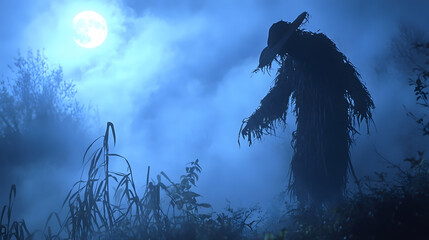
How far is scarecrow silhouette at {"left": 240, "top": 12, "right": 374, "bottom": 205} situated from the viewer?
4355mm

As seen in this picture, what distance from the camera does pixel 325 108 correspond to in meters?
4.39

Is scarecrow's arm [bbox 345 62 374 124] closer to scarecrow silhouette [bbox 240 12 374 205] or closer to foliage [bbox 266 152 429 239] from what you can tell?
scarecrow silhouette [bbox 240 12 374 205]

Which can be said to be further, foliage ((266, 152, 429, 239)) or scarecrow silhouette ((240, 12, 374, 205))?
scarecrow silhouette ((240, 12, 374, 205))

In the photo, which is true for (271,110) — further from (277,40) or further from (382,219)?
(382,219)

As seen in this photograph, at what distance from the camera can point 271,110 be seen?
5.17 metres

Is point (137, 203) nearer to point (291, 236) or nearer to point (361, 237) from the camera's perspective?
point (291, 236)

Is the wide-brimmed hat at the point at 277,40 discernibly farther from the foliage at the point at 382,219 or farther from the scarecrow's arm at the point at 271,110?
the foliage at the point at 382,219

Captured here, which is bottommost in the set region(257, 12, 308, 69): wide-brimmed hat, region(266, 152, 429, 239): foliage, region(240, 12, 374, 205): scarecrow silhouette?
region(266, 152, 429, 239): foliage

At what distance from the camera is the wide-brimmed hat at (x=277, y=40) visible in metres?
4.63

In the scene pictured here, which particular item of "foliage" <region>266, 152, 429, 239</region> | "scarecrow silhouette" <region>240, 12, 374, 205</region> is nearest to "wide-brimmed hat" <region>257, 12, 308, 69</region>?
"scarecrow silhouette" <region>240, 12, 374, 205</region>

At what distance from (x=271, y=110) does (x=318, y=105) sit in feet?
2.96

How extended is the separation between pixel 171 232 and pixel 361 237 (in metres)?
1.33

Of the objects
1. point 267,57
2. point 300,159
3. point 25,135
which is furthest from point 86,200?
point 25,135

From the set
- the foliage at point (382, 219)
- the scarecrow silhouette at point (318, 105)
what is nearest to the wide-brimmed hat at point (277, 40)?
the scarecrow silhouette at point (318, 105)
